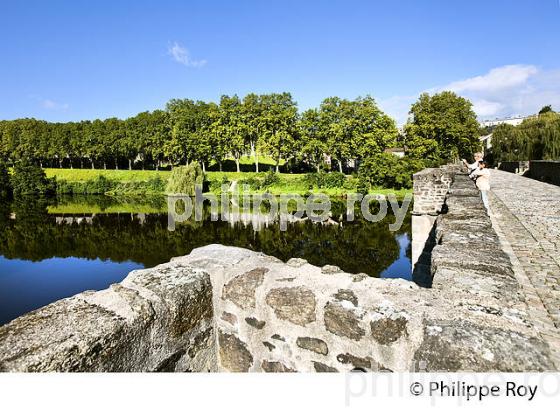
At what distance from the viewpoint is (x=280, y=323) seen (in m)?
2.30

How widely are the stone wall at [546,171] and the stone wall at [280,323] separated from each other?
2107cm

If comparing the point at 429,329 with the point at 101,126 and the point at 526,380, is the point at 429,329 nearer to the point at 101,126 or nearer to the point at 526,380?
the point at 526,380

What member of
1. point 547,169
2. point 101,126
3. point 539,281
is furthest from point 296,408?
point 101,126

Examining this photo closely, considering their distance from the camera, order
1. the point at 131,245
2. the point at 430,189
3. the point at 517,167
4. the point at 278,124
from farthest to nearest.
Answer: the point at 278,124 < the point at 517,167 < the point at 131,245 < the point at 430,189

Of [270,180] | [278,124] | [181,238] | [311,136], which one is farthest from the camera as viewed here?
[278,124]

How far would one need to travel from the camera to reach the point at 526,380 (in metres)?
1.43

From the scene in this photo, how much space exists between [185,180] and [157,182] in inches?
318

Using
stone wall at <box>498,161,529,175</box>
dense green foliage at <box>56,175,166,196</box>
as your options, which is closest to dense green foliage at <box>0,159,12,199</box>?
dense green foliage at <box>56,175,166,196</box>

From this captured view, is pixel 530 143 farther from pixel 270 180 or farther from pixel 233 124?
pixel 233 124

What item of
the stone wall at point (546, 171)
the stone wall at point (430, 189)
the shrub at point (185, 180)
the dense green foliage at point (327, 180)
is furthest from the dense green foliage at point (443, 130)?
the stone wall at point (430, 189)

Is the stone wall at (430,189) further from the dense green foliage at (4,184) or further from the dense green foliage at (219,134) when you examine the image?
the dense green foliage at (4,184)

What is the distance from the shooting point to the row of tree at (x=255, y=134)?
40.5 meters

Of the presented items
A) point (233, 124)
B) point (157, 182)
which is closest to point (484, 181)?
point (157, 182)

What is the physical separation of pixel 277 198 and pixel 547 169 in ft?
73.5
